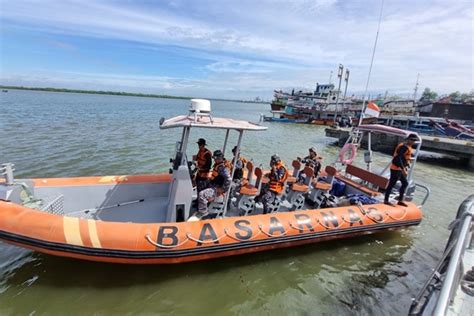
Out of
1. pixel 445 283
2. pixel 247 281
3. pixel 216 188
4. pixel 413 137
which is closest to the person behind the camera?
pixel 445 283

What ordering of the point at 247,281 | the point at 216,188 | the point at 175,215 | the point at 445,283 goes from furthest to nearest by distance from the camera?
the point at 216,188
the point at 175,215
the point at 247,281
the point at 445,283

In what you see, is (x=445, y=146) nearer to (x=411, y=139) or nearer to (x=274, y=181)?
(x=411, y=139)

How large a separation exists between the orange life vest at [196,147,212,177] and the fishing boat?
9.0 inches

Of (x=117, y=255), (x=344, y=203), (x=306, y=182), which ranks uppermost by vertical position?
(x=306, y=182)

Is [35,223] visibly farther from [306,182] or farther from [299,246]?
[306,182]

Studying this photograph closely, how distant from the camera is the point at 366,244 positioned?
5.20m

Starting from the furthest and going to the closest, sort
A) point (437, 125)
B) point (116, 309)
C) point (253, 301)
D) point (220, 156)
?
point (437, 125)
point (220, 156)
point (253, 301)
point (116, 309)

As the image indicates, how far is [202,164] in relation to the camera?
476 centimetres

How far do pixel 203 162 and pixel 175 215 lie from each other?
3.48ft

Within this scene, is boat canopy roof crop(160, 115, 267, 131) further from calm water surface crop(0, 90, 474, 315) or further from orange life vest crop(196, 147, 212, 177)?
calm water surface crop(0, 90, 474, 315)

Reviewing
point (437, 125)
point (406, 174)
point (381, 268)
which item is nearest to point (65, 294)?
point (381, 268)

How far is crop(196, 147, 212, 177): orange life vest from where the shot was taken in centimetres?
471

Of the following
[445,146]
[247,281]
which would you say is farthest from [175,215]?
[445,146]

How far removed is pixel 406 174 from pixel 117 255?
16.4 ft
